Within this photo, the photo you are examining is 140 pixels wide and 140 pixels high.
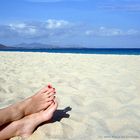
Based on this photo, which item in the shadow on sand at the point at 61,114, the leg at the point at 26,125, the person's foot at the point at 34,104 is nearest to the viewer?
the leg at the point at 26,125

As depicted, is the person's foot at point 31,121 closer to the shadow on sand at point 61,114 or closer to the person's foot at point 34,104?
the person's foot at point 34,104

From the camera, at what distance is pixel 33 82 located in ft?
16.8

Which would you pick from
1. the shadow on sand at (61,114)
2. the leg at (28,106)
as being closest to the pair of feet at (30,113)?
the leg at (28,106)

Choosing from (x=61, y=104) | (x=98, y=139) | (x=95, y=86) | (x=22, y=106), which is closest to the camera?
(x=98, y=139)

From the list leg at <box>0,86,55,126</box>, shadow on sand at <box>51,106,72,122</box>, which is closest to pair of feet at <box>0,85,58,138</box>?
leg at <box>0,86,55,126</box>

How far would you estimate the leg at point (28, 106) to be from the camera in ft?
8.88

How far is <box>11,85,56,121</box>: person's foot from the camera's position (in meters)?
2.83

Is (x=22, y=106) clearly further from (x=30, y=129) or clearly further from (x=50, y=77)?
(x=50, y=77)

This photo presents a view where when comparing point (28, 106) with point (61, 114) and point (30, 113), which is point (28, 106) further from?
point (61, 114)

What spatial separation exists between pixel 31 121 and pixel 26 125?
0.07 metres

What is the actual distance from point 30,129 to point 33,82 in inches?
93.7

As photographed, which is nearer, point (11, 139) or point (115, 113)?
point (11, 139)

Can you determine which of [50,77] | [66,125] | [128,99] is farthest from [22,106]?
[50,77]

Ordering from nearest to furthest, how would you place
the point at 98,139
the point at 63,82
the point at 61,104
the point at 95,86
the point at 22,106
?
the point at 98,139
the point at 22,106
the point at 61,104
the point at 95,86
the point at 63,82
